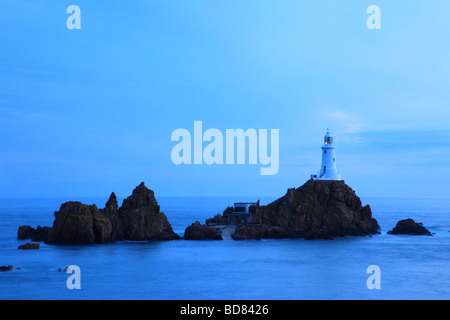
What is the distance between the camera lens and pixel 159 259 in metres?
61.9

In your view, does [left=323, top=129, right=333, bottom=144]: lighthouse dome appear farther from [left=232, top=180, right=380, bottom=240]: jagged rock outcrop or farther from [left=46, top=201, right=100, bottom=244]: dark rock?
[left=46, top=201, right=100, bottom=244]: dark rock

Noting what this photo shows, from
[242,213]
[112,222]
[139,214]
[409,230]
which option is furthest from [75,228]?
[409,230]

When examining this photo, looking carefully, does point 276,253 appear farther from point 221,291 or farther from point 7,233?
point 7,233

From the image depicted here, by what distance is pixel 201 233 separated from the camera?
3113 inches

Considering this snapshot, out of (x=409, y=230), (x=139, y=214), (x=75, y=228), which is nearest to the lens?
(x=75, y=228)

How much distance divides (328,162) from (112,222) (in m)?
33.3

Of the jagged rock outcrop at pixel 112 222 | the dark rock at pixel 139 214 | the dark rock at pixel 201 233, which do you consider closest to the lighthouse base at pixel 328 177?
the dark rock at pixel 201 233

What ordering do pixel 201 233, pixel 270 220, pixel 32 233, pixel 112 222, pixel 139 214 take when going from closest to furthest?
pixel 139 214 → pixel 112 222 → pixel 201 233 → pixel 32 233 → pixel 270 220

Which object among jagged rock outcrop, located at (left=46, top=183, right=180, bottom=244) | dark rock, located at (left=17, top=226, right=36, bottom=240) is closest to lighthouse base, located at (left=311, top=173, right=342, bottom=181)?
jagged rock outcrop, located at (left=46, top=183, right=180, bottom=244)

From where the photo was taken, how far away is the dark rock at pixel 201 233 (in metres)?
78.9

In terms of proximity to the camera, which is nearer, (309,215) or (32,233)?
(32,233)

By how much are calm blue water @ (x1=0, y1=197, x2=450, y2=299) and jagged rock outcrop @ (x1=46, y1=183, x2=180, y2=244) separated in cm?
223

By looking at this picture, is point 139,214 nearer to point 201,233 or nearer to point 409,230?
point 201,233

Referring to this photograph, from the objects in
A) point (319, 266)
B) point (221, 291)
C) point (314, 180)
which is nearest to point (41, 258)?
point (221, 291)
